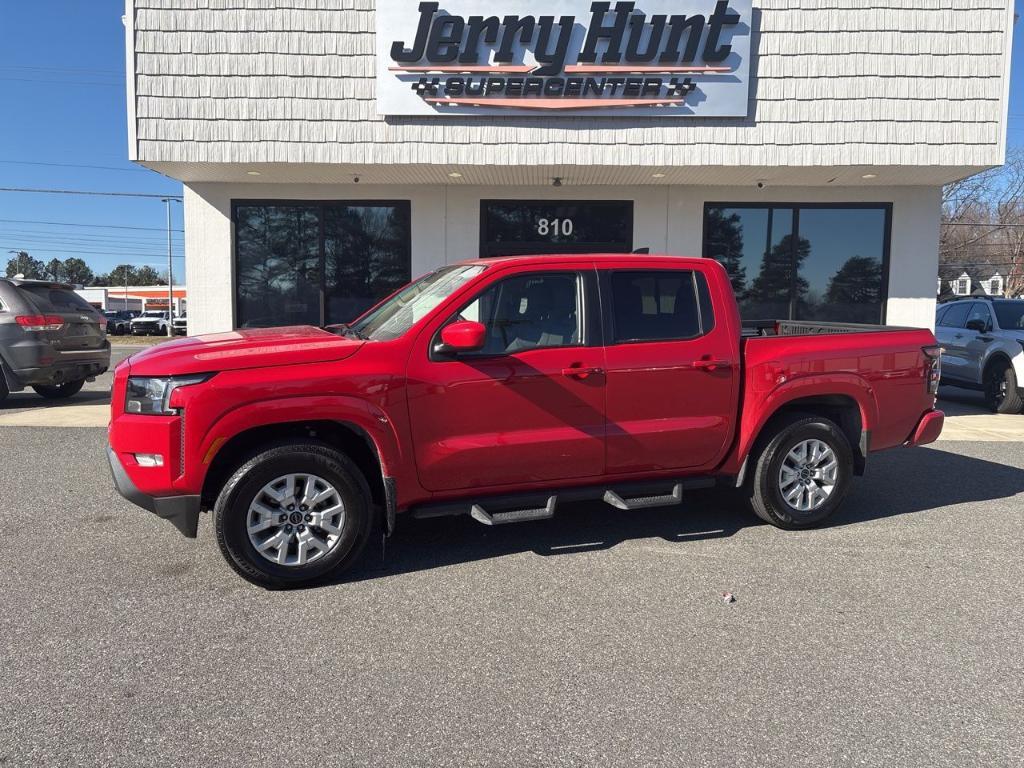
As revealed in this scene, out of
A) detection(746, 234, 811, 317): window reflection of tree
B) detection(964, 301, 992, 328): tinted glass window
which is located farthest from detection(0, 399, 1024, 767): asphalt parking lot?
detection(964, 301, 992, 328): tinted glass window

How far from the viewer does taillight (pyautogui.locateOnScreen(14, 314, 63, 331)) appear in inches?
398

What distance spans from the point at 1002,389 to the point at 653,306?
29.1ft

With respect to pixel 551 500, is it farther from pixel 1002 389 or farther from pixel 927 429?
pixel 1002 389

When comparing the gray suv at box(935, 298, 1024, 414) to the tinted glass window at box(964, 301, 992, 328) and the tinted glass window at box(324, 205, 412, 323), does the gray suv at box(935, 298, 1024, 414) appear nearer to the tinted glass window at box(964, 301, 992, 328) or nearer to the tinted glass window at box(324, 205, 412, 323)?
the tinted glass window at box(964, 301, 992, 328)

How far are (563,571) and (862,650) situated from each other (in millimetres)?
1622

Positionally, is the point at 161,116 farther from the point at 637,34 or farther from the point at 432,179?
the point at 637,34

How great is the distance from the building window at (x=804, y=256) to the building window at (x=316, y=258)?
15.9 feet

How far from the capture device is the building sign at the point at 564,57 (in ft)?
30.4

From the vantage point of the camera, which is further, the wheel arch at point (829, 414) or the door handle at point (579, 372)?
the wheel arch at point (829, 414)

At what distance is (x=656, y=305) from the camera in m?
4.85

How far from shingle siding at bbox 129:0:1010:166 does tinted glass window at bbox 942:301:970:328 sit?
3814mm

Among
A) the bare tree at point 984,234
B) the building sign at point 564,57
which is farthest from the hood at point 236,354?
A: the bare tree at point 984,234

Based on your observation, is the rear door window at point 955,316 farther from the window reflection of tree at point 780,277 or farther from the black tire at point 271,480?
the black tire at point 271,480

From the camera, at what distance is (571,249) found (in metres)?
11.4
